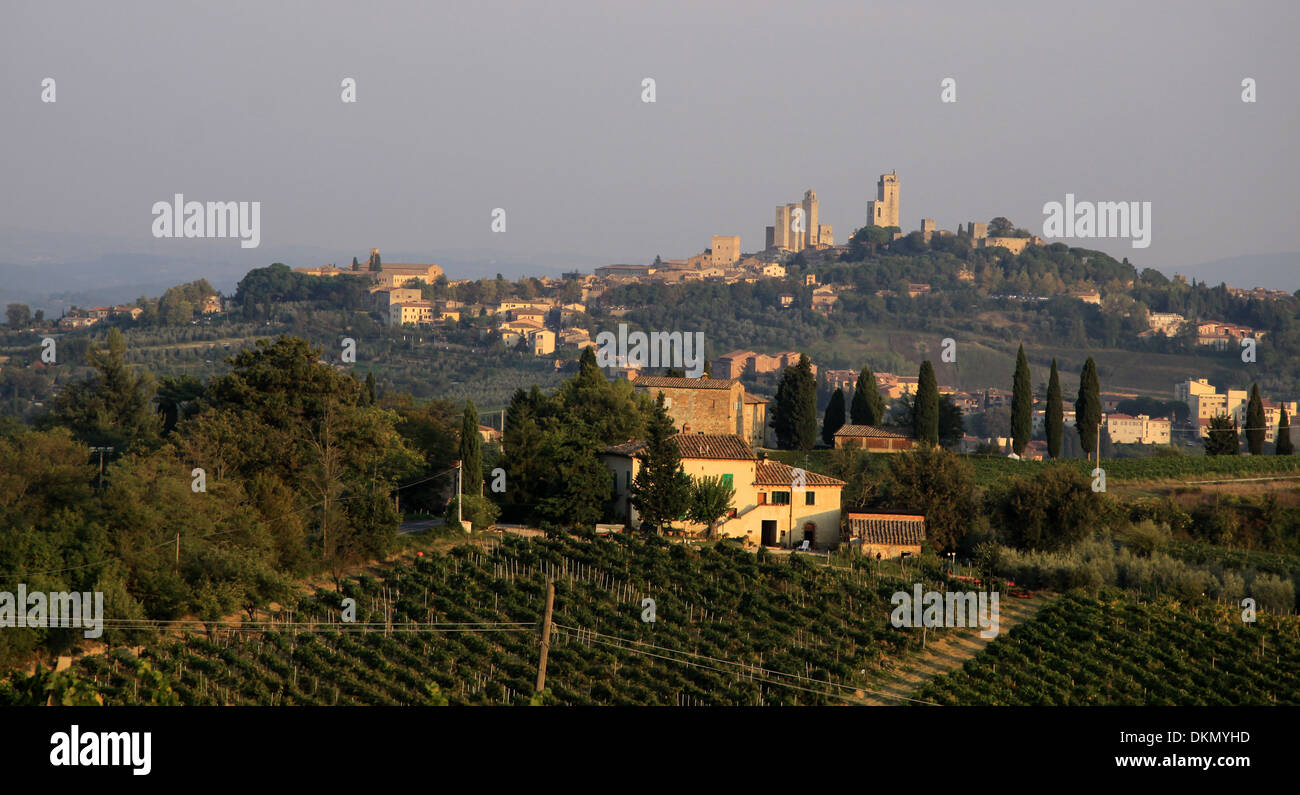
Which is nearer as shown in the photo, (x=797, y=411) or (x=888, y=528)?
(x=888, y=528)

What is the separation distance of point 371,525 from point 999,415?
266ft

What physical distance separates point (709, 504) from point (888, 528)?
4111 mm

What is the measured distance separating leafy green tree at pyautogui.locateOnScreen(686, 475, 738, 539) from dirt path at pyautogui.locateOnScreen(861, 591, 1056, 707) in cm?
736

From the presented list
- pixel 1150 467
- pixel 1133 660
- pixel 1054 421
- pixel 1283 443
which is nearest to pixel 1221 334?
pixel 1283 443

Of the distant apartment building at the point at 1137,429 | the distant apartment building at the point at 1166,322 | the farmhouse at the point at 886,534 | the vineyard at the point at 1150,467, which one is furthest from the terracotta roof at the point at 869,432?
the distant apartment building at the point at 1166,322

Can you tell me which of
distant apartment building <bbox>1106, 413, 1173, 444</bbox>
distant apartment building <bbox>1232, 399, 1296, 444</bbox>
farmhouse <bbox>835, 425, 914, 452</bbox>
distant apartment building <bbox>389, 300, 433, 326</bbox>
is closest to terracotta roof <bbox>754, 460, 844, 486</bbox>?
farmhouse <bbox>835, 425, 914, 452</bbox>

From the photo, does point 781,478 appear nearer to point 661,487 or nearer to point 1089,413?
point 661,487

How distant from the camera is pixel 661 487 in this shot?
30031 mm

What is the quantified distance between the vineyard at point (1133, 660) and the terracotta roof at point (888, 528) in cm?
526

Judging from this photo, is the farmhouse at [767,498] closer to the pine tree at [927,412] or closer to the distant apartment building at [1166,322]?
the pine tree at [927,412]

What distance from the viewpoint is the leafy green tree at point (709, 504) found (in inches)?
1188
